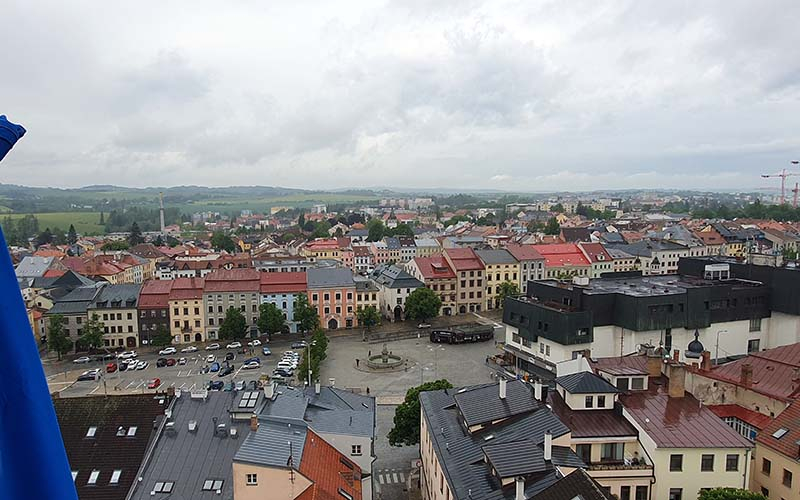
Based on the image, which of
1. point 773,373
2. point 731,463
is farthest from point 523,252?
point 731,463

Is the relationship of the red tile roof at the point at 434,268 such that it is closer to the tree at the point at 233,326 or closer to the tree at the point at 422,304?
the tree at the point at 422,304


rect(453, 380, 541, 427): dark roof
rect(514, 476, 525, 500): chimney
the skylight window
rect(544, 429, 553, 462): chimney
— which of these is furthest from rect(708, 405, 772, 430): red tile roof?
rect(514, 476, 525, 500): chimney

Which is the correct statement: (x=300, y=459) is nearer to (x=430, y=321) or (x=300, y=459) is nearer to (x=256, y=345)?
(x=256, y=345)

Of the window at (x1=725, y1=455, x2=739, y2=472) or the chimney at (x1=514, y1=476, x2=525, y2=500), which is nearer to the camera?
the chimney at (x1=514, y1=476, x2=525, y2=500)

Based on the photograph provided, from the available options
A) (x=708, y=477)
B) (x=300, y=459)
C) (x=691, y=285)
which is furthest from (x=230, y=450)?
(x=691, y=285)

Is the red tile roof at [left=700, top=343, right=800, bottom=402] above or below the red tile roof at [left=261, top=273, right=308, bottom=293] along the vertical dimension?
above

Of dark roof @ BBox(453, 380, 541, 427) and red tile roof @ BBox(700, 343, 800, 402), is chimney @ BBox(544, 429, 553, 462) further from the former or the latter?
red tile roof @ BBox(700, 343, 800, 402)
